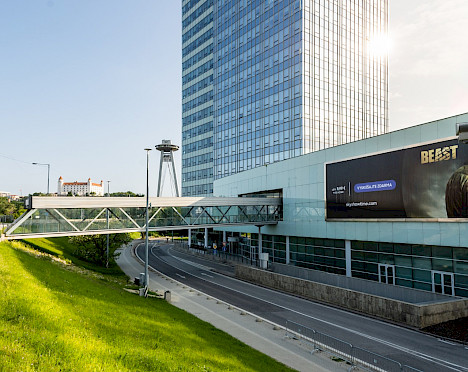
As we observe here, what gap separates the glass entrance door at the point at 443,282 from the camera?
983 inches

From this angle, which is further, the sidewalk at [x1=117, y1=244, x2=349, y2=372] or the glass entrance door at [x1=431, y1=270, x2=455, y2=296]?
the glass entrance door at [x1=431, y1=270, x2=455, y2=296]

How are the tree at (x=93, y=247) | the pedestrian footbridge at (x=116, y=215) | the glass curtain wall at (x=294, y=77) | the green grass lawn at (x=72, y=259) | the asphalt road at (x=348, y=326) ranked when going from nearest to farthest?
the asphalt road at (x=348, y=326)
the pedestrian footbridge at (x=116, y=215)
the green grass lawn at (x=72, y=259)
the tree at (x=93, y=247)
the glass curtain wall at (x=294, y=77)

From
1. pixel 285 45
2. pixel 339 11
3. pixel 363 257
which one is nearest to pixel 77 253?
pixel 363 257

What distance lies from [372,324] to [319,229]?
621 inches

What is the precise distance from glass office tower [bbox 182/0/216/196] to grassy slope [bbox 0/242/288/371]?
237 feet

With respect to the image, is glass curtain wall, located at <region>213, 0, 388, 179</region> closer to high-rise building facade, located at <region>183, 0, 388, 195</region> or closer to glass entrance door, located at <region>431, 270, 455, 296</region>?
high-rise building facade, located at <region>183, 0, 388, 195</region>

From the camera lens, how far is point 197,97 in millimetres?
94875

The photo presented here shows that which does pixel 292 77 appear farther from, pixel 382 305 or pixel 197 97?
pixel 382 305

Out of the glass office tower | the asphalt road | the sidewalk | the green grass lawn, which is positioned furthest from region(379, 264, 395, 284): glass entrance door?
the glass office tower

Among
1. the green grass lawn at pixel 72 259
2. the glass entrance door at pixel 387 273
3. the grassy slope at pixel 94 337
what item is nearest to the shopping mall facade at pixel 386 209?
the glass entrance door at pixel 387 273

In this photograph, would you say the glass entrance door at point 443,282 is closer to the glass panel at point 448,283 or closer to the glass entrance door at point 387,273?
the glass panel at point 448,283

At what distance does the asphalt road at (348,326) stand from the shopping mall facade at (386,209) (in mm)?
7466

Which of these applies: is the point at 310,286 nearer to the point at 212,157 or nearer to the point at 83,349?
the point at 83,349

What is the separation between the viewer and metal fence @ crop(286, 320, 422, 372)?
48.8 ft
